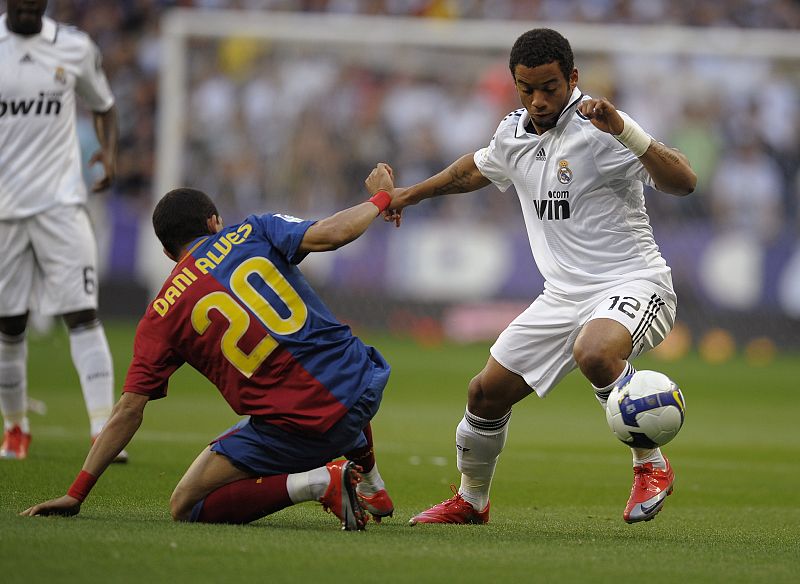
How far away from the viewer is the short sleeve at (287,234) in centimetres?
549

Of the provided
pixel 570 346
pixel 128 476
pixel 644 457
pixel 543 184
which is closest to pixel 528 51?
pixel 543 184

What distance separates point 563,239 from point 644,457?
43.7 inches

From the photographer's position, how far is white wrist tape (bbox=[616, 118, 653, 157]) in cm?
574

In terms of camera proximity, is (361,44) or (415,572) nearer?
(415,572)

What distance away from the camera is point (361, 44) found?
19.0 meters

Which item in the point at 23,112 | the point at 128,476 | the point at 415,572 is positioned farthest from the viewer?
the point at 23,112

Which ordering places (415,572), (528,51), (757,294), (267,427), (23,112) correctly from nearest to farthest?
(415,572) < (267,427) < (528,51) < (23,112) < (757,294)

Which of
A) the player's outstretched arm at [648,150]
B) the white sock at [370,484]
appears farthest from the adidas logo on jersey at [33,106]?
the player's outstretched arm at [648,150]

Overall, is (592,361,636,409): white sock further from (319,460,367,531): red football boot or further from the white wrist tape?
(319,460,367,531): red football boot

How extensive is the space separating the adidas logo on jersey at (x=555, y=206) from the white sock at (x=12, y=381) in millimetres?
3655

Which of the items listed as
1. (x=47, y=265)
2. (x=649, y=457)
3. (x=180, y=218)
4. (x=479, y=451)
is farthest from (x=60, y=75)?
(x=649, y=457)

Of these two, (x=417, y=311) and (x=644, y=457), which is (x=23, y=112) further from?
(x=417, y=311)

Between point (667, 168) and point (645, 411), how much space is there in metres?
1.08

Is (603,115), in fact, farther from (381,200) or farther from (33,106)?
(33,106)
